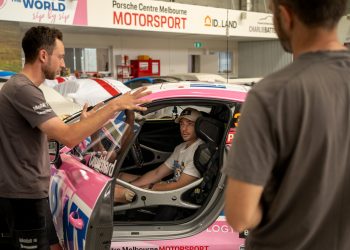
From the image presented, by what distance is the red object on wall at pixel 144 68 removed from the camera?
32.0 feet

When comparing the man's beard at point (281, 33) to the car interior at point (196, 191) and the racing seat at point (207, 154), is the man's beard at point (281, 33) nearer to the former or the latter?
the car interior at point (196, 191)

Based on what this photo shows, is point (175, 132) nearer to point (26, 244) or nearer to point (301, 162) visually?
point (26, 244)

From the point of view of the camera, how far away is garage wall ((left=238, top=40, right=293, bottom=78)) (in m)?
12.1

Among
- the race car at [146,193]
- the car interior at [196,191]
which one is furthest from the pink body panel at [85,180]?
the car interior at [196,191]

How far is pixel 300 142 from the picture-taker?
957 mm

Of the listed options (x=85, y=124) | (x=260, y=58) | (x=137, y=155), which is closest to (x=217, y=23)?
(x=260, y=58)

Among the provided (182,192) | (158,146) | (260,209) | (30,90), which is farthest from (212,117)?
(260,209)

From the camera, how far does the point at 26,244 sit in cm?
213

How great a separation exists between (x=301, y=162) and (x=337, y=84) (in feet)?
0.65

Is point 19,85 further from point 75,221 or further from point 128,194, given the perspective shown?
point 128,194

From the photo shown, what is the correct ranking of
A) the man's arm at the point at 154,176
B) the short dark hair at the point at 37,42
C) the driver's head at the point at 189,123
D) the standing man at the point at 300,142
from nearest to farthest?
the standing man at the point at 300,142 < the short dark hair at the point at 37,42 < the driver's head at the point at 189,123 < the man's arm at the point at 154,176

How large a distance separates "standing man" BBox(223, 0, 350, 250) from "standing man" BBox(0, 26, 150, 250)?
1.09m

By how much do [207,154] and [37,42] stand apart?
1.25m

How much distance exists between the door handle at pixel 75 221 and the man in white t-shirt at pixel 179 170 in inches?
22.5
